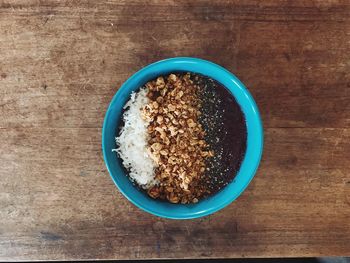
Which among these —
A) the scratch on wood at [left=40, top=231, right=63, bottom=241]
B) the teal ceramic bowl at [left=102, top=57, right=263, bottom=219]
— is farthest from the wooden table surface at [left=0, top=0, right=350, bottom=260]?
the teal ceramic bowl at [left=102, top=57, right=263, bottom=219]

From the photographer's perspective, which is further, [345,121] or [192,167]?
[345,121]

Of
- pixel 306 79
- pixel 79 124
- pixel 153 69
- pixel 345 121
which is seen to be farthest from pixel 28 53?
pixel 345 121

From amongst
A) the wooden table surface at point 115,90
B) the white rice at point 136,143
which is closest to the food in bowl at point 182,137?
the white rice at point 136,143

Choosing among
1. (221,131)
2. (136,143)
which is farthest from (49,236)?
(221,131)

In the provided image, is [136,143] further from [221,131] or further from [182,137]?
[221,131]

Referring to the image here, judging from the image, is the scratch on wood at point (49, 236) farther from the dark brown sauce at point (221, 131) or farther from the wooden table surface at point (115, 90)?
the dark brown sauce at point (221, 131)

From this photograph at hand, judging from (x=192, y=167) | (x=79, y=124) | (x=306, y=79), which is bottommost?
(x=192, y=167)

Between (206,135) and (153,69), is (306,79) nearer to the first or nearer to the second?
(206,135)
